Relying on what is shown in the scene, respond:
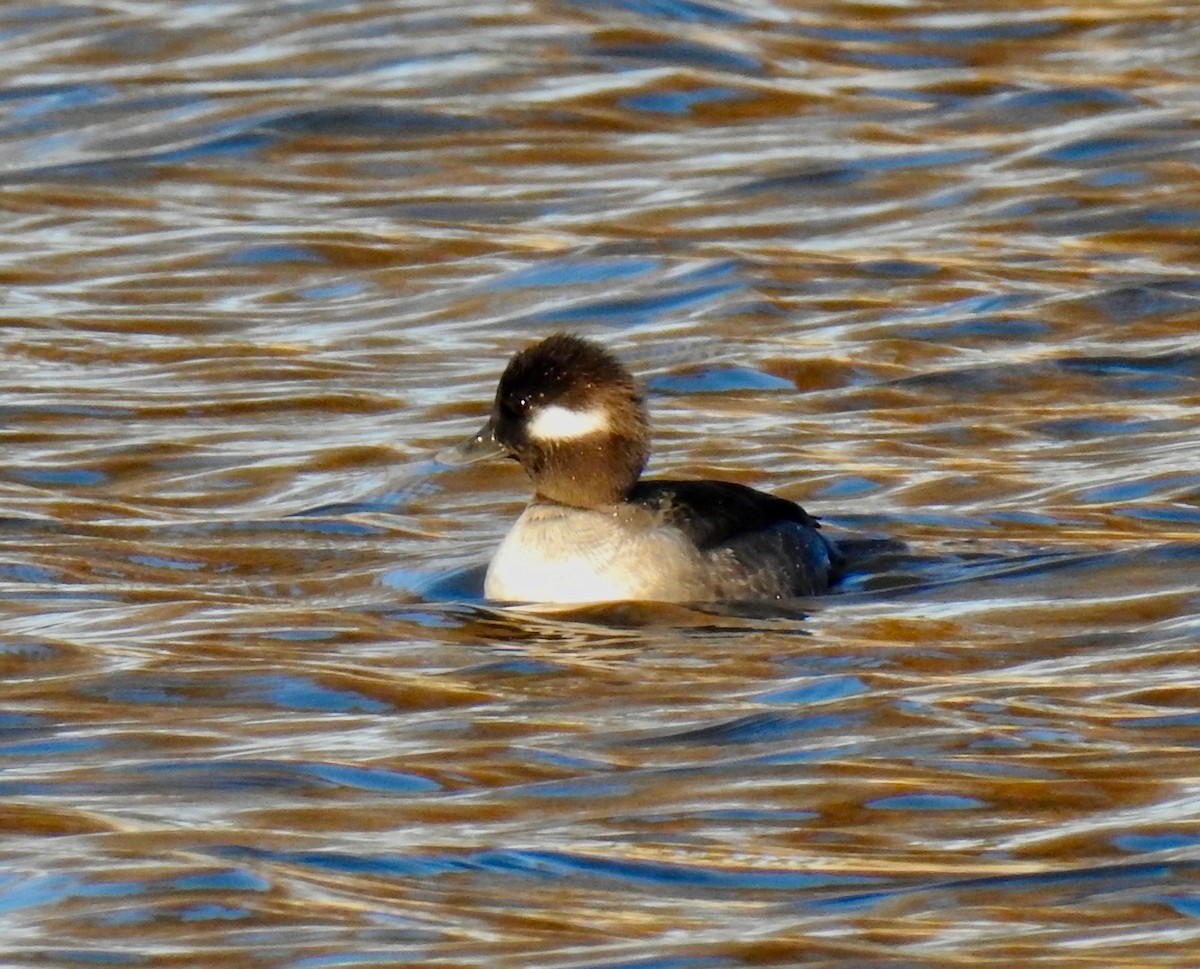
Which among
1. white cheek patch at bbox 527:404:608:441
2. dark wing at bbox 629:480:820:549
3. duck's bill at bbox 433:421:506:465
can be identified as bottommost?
dark wing at bbox 629:480:820:549

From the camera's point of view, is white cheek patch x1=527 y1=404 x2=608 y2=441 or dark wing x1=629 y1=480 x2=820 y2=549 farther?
white cheek patch x1=527 y1=404 x2=608 y2=441

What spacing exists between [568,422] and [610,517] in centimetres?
33

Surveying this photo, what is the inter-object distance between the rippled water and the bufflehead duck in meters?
0.17

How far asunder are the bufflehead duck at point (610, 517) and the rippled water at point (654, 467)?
17cm

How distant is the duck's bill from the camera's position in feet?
29.8

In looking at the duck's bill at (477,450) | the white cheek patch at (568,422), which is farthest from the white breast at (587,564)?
the duck's bill at (477,450)

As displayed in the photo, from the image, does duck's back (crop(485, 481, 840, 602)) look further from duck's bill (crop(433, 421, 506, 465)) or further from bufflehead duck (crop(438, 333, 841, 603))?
duck's bill (crop(433, 421, 506, 465))

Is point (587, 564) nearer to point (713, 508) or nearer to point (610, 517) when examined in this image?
point (610, 517)

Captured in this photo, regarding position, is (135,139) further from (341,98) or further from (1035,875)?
(1035,875)

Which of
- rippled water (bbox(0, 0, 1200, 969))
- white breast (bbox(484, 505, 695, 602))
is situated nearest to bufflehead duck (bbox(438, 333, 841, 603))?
white breast (bbox(484, 505, 695, 602))

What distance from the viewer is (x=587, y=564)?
8562mm

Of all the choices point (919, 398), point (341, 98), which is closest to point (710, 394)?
point (919, 398)

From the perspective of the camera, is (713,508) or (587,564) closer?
(587,564)

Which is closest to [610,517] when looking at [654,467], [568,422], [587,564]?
[587,564]
